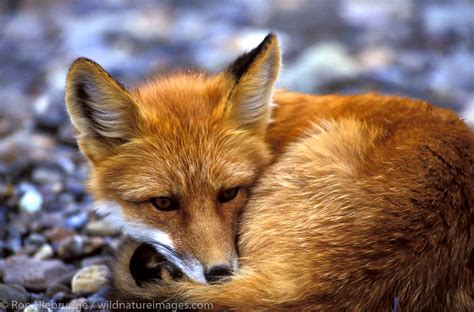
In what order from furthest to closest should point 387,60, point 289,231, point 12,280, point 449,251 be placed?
point 387,60 → point 12,280 → point 289,231 → point 449,251

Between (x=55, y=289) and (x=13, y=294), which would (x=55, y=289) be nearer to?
(x=55, y=289)

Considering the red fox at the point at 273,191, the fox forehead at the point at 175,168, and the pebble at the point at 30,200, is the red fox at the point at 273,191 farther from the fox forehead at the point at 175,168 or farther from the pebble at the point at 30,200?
the pebble at the point at 30,200

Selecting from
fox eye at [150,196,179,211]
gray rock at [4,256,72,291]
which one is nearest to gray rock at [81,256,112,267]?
gray rock at [4,256,72,291]

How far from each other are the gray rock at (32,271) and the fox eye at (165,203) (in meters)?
1.09

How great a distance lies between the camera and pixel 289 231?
10.7ft

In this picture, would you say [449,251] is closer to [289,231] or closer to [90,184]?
[289,231]

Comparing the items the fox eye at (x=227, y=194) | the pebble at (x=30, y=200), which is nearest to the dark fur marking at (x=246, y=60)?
the fox eye at (x=227, y=194)

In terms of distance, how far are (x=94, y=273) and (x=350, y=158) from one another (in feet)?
5.91

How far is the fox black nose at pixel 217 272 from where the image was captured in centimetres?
323

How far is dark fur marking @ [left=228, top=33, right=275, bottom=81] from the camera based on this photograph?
12.0ft

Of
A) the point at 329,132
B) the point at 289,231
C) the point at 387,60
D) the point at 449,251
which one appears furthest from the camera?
the point at 387,60

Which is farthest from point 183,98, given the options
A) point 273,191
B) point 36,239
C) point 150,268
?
point 36,239

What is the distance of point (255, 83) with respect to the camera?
379 centimetres

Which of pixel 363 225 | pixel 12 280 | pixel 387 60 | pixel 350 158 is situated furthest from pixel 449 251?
pixel 387 60
